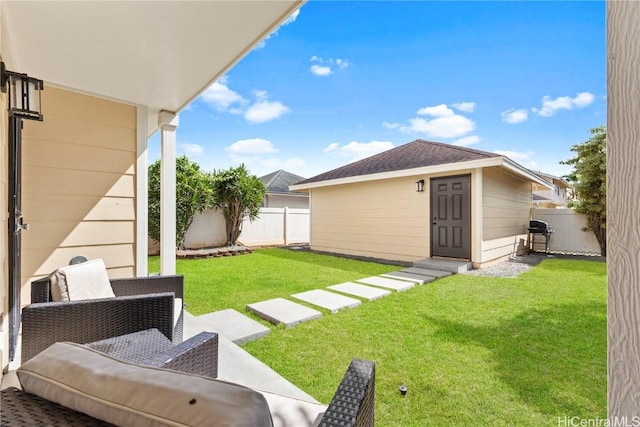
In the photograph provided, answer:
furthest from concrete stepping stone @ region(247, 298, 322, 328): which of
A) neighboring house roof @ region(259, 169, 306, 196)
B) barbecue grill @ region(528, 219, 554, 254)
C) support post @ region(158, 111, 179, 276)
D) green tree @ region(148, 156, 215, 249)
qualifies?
neighboring house roof @ region(259, 169, 306, 196)

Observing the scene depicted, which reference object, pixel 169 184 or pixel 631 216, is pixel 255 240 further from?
pixel 631 216

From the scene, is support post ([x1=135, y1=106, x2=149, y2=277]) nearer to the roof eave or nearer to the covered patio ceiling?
the covered patio ceiling

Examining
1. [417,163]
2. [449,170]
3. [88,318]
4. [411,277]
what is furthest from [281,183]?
[88,318]

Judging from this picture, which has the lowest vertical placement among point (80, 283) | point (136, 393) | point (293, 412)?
point (293, 412)

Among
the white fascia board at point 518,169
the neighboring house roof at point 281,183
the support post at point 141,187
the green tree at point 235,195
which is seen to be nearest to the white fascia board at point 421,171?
the white fascia board at point 518,169

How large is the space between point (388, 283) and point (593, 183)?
8513 mm

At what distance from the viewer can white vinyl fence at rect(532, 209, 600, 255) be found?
31.2 ft

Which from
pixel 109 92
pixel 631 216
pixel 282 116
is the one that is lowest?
pixel 631 216

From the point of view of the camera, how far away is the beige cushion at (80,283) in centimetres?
214

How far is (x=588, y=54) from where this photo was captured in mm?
8312

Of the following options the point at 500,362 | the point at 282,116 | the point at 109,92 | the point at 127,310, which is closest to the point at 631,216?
the point at 500,362

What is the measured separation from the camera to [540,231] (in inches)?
366

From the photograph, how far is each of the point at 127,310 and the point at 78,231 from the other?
1674 millimetres

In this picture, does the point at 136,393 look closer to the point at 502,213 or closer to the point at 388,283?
the point at 388,283
